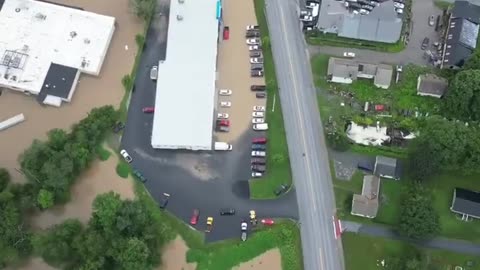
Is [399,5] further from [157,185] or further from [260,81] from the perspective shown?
[157,185]

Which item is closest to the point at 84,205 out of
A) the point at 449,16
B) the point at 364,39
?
the point at 364,39

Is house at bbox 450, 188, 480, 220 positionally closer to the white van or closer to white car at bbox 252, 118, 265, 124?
the white van

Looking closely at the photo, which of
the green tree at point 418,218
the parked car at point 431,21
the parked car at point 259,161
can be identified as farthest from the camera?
the parked car at point 431,21

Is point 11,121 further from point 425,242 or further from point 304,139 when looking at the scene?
point 425,242

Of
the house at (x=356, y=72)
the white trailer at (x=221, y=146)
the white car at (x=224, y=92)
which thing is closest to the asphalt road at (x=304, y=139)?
the house at (x=356, y=72)

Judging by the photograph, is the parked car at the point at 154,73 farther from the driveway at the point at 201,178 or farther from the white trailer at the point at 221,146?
the white trailer at the point at 221,146
